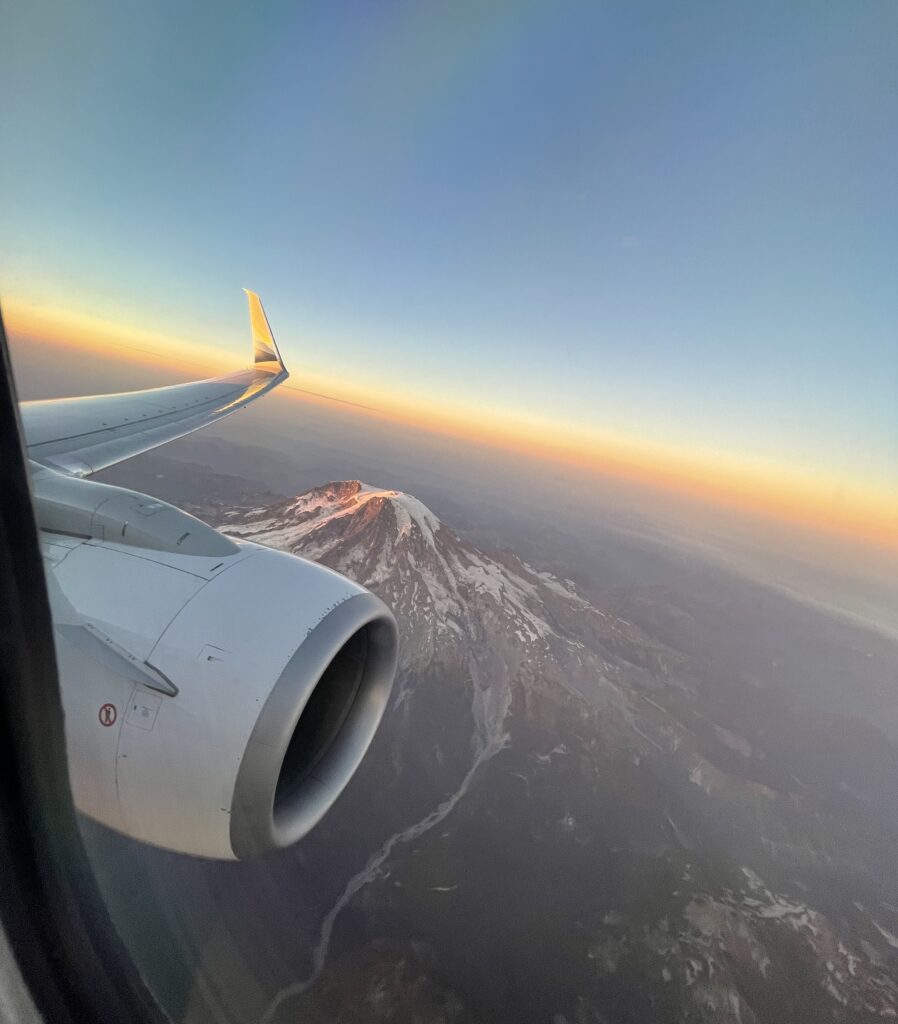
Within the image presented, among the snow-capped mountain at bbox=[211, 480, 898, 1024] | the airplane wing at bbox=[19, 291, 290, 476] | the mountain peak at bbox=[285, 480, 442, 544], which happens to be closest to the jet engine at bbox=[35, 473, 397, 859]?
the airplane wing at bbox=[19, 291, 290, 476]

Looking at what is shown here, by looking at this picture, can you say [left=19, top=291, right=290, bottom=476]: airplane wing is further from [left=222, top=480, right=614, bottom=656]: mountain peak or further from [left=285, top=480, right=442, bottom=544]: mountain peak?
[left=285, top=480, right=442, bottom=544]: mountain peak

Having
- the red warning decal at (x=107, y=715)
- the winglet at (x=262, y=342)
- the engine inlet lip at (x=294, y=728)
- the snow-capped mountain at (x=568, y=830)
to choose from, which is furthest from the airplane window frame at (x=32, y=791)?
the snow-capped mountain at (x=568, y=830)

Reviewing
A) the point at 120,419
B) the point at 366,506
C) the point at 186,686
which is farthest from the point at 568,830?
the point at 366,506

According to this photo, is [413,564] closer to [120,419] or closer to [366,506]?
[366,506]

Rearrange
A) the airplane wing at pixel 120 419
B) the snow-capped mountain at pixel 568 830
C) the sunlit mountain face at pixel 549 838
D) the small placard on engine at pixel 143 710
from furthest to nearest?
the snow-capped mountain at pixel 568 830, the sunlit mountain face at pixel 549 838, the airplane wing at pixel 120 419, the small placard on engine at pixel 143 710

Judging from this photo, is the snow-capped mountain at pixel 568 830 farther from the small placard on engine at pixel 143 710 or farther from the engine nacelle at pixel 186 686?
the small placard on engine at pixel 143 710
